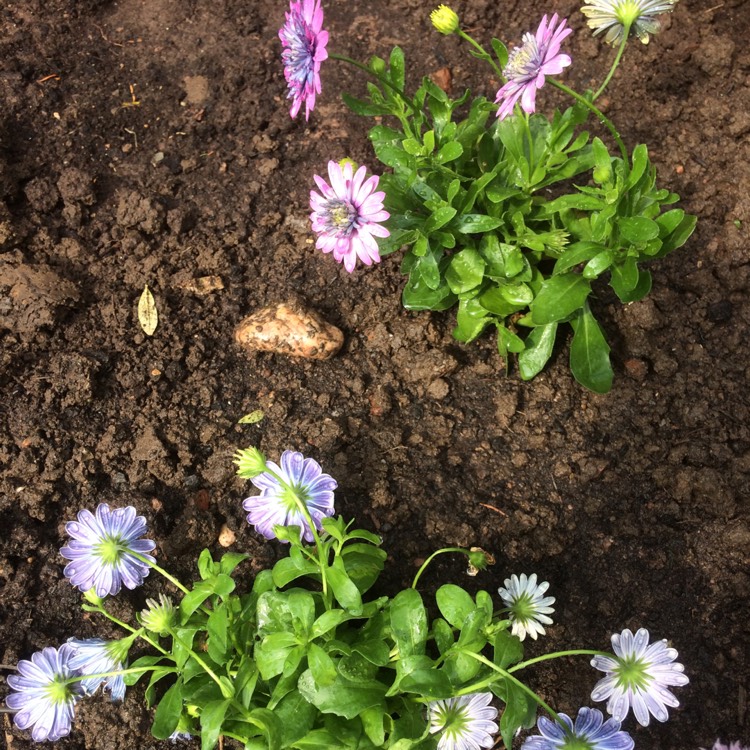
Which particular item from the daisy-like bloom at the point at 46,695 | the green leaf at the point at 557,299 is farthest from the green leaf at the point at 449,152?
the daisy-like bloom at the point at 46,695

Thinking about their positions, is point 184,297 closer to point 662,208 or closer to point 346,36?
point 346,36

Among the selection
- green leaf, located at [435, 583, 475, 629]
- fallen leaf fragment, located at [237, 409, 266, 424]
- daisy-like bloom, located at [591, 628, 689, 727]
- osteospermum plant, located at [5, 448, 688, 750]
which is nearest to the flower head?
osteospermum plant, located at [5, 448, 688, 750]

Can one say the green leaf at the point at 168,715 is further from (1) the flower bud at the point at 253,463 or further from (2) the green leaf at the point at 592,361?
(2) the green leaf at the point at 592,361

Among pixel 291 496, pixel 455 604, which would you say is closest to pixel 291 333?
pixel 291 496

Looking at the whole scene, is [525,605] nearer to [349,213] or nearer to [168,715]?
[168,715]

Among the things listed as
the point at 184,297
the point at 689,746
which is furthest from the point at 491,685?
the point at 184,297

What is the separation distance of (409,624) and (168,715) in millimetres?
523

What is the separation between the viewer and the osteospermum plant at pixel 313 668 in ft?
4.75

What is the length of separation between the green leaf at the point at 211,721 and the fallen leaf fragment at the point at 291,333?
1049 mm

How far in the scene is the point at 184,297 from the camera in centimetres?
235

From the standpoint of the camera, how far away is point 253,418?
218 cm

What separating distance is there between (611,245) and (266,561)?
122cm

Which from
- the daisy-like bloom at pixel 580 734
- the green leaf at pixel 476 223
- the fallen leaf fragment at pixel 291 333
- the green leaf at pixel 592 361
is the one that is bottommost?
the daisy-like bloom at pixel 580 734

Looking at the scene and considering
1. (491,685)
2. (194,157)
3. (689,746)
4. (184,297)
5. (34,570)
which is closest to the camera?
(491,685)
